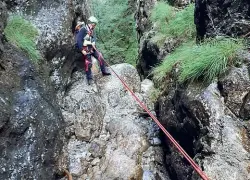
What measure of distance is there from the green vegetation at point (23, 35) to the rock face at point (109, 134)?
158 cm

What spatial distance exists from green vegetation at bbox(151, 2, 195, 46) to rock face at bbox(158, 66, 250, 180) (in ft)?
10.7

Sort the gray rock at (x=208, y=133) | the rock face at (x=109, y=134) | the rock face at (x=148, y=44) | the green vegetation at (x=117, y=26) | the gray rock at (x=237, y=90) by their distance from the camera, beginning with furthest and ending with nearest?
the green vegetation at (x=117, y=26)
the rock face at (x=148, y=44)
the rock face at (x=109, y=134)
the gray rock at (x=237, y=90)
the gray rock at (x=208, y=133)

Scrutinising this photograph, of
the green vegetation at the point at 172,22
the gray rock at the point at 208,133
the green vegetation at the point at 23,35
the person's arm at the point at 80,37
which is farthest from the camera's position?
the green vegetation at the point at 172,22

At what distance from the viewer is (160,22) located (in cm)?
1008

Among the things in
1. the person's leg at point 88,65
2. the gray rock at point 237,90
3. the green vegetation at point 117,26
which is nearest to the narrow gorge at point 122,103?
the gray rock at point 237,90

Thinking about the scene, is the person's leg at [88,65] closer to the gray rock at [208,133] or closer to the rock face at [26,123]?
the rock face at [26,123]

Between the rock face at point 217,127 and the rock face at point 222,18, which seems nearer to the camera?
the rock face at point 217,127

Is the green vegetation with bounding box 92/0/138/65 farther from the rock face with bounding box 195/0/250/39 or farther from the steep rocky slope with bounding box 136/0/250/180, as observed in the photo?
the steep rocky slope with bounding box 136/0/250/180

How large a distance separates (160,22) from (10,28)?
4.84 meters

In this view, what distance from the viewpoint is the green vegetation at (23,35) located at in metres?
6.52

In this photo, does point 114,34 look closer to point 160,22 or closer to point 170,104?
point 160,22

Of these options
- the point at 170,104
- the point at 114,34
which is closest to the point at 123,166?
the point at 170,104

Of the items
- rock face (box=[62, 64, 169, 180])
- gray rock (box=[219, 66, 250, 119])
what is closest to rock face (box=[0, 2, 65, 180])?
rock face (box=[62, 64, 169, 180])

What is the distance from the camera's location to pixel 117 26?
15.0 m
